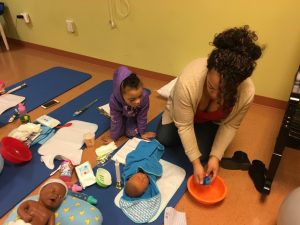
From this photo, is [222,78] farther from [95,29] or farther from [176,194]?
[95,29]

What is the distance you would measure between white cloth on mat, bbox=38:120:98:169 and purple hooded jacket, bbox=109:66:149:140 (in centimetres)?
21

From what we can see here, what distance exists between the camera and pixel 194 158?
1.31m

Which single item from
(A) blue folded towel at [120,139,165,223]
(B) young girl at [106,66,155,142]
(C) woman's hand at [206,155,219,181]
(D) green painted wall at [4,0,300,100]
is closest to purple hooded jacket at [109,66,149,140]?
(B) young girl at [106,66,155,142]

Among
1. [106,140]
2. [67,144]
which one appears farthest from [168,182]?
[67,144]

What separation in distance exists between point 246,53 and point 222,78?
111 millimetres

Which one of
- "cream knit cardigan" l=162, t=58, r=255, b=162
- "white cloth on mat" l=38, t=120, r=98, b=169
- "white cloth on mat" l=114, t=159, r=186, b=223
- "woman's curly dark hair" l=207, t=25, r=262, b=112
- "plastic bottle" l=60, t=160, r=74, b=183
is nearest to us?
"woman's curly dark hair" l=207, t=25, r=262, b=112

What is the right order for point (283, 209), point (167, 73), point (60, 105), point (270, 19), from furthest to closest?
point (167, 73) → point (60, 105) → point (270, 19) → point (283, 209)

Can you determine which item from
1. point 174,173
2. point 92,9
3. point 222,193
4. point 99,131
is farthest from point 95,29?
point 222,193

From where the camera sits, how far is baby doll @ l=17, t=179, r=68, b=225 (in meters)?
1.07

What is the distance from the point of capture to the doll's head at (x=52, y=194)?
1124 mm

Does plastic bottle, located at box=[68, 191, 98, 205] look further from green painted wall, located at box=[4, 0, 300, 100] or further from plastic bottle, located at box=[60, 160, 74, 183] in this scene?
green painted wall, located at box=[4, 0, 300, 100]

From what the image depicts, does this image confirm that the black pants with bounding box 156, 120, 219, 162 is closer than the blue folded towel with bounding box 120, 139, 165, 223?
No

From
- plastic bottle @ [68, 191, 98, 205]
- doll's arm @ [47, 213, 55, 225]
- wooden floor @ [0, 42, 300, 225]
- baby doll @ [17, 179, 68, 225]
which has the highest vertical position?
baby doll @ [17, 179, 68, 225]

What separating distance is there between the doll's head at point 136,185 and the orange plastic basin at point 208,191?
21 cm
